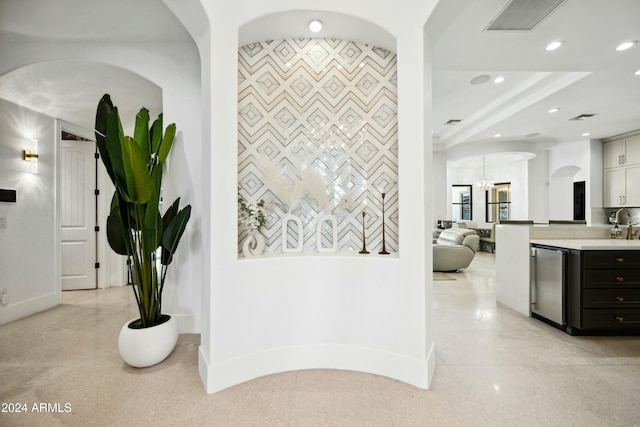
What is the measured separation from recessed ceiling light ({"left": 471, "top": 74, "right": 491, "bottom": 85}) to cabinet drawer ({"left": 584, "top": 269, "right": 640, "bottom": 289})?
9.86 ft

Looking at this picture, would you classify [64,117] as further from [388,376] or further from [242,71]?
[388,376]

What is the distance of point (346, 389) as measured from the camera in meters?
2.04

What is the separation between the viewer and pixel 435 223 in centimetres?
923

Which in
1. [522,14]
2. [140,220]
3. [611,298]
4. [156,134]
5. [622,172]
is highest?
[522,14]


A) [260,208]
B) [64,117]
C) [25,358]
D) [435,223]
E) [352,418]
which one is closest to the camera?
[352,418]

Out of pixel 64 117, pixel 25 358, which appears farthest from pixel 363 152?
pixel 64 117

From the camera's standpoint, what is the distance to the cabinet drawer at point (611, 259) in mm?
2910

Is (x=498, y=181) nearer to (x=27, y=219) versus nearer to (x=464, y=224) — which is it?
(x=464, y=224)

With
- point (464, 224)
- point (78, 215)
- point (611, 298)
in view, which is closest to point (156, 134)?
point (78, 215)

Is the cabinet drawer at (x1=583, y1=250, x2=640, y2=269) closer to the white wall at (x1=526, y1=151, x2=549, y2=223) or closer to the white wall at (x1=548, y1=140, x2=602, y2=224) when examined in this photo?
the white wall at (x1=548, y1=140, x2=602, y2=224)

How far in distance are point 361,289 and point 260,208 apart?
98 cm

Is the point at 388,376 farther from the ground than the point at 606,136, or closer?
closer

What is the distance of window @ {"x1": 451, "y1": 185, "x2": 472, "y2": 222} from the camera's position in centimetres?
1127

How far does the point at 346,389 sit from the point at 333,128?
195 cm
